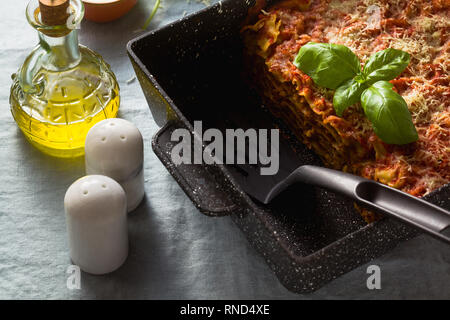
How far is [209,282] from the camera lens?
153 cm

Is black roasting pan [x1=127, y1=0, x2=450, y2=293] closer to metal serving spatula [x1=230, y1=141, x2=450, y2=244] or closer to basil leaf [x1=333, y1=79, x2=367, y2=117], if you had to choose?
metal serving spatula [x1=230, y1=141, x2=450, y2=244]

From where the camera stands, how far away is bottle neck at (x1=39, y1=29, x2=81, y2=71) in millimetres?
1538

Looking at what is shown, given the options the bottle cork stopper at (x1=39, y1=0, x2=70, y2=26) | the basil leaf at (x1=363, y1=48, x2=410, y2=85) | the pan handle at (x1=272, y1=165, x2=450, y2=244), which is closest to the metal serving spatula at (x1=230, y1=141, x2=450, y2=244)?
the pan handle at (x1=272, y1=165, x2=450, y2=244)

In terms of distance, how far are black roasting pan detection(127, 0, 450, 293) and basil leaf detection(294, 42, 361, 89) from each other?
241 millimetres

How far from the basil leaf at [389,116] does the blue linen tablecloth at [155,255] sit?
12.1 inches

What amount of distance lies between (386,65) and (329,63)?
12 centimetres

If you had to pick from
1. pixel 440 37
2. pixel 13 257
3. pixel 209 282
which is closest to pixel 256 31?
pixel 440 37

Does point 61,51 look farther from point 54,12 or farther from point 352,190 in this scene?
point 352,190

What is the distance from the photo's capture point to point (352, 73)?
59.2 inches

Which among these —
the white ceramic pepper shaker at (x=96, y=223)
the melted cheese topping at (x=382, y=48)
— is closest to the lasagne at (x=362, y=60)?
the melted cheese topping at (x=382, y=48)
